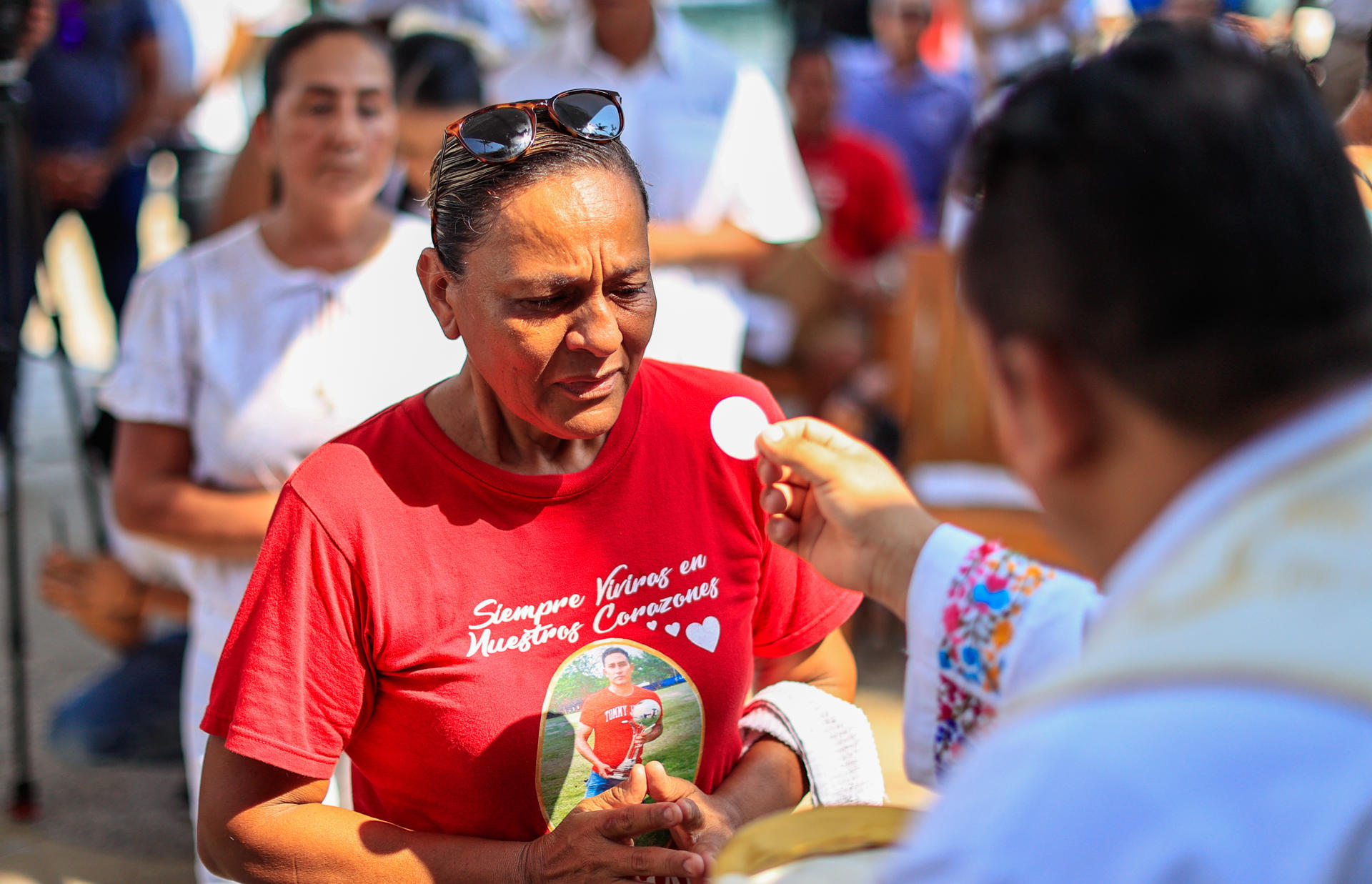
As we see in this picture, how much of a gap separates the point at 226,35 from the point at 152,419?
12.9 feet

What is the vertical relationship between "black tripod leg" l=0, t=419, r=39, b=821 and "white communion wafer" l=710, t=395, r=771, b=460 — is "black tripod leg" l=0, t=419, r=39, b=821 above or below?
below

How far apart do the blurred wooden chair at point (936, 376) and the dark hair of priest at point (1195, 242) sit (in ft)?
12.0

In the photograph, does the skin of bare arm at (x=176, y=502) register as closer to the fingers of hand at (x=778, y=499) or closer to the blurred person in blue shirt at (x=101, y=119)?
the fingers of hand at (x=778, y=499)

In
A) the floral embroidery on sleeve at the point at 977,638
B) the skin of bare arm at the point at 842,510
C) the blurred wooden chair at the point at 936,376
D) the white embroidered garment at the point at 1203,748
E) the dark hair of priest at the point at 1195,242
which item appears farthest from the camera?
the blurred wooden chair at the point at 936,376

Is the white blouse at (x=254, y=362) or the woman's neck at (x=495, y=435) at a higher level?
the woman's neck at (x=495, y=435)

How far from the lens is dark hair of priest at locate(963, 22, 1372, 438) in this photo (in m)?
0.74

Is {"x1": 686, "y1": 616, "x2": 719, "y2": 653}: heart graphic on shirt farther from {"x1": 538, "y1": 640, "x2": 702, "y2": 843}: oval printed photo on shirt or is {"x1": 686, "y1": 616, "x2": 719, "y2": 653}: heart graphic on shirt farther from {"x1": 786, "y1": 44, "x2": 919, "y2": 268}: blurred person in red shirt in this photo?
{"x1": 786, "y1": 44, "x2": 919, "y2": 268}: blurred person in red shirt

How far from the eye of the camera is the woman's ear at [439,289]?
Result: 1.65 metres

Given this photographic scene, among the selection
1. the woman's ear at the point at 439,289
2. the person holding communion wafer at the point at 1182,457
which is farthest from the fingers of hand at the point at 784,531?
the person holding communion wafer at the point at 1182,457

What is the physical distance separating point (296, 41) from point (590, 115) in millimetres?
1399

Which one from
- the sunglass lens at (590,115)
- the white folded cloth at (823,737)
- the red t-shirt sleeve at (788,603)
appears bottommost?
the white folded cloth at (823,737)

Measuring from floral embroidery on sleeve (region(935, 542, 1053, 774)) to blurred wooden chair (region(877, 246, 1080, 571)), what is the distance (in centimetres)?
319

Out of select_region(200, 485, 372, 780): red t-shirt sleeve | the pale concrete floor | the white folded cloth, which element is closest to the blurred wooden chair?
the pale concrete floor

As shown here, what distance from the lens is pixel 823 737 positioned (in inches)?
67.8
